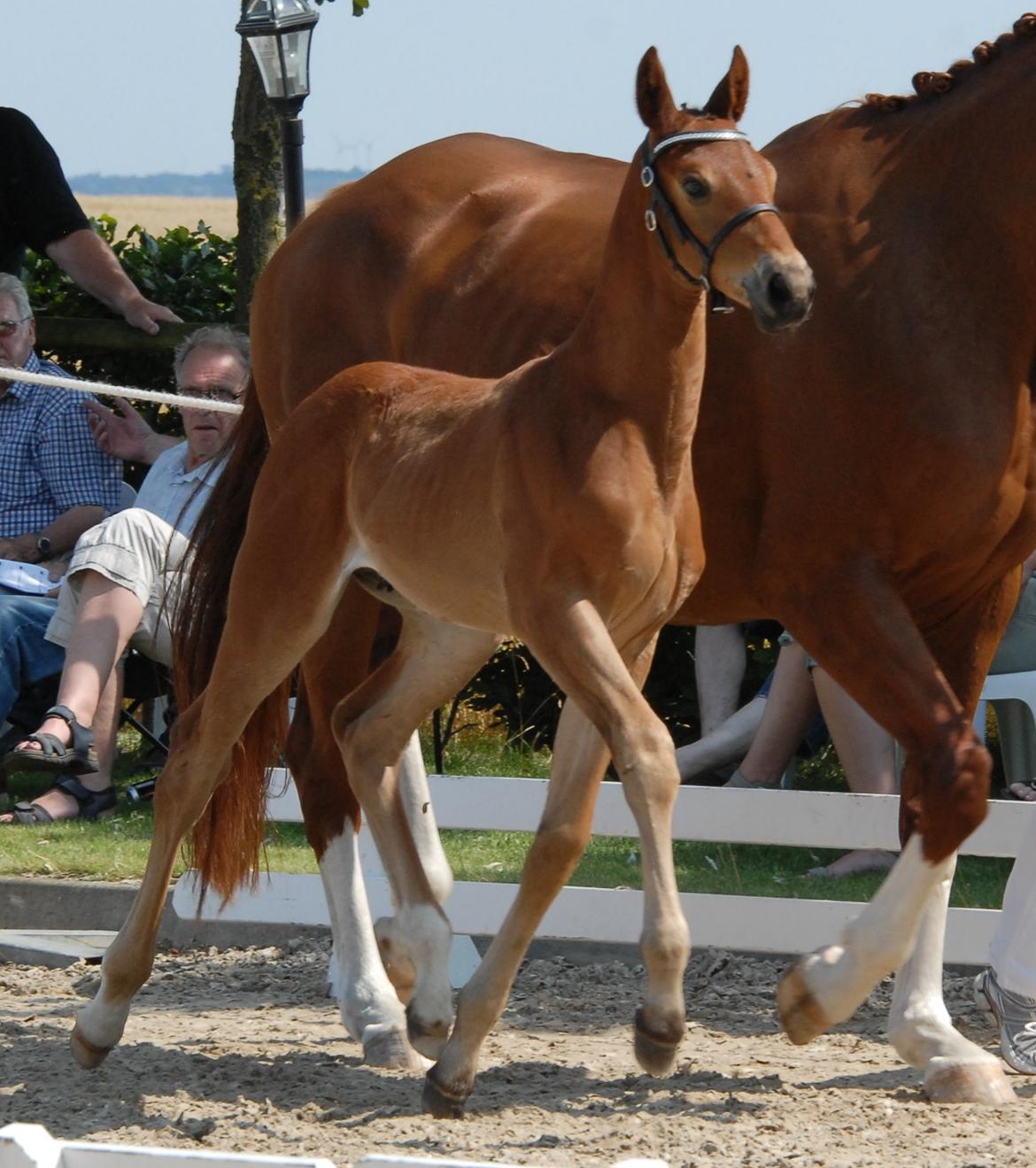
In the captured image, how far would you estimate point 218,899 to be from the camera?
4938 millimetres

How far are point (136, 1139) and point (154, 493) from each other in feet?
11.4

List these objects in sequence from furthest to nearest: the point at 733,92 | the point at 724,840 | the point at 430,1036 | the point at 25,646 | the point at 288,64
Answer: the point at 288,64 → the point at 25,646 → the point at 724,840 → the point at 430,1036 → the point at 733,92

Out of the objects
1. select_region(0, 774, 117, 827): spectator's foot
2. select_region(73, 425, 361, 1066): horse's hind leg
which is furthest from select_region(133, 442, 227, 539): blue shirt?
select_region(73, 425, 361, 1066): horse's hind leg

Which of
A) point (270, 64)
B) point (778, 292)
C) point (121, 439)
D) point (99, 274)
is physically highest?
point (270, 64)

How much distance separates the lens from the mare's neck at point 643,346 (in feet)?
10.0

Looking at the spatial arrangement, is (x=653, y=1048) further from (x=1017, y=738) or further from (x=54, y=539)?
(x=54, y=539)

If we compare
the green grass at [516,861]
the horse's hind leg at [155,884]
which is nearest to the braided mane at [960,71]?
the horse's hind leg at [155,884]

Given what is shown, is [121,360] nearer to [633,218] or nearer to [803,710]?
[803,710]

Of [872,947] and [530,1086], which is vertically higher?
[872,947]

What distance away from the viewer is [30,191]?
22.9ft

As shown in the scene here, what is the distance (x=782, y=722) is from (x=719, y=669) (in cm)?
53

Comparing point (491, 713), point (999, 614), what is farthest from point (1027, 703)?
point (491, 713)

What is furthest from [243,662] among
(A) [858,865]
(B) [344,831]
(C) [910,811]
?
(A) [858,865]

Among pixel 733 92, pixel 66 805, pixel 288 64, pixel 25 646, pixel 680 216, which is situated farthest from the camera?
→ pixel 288 64
